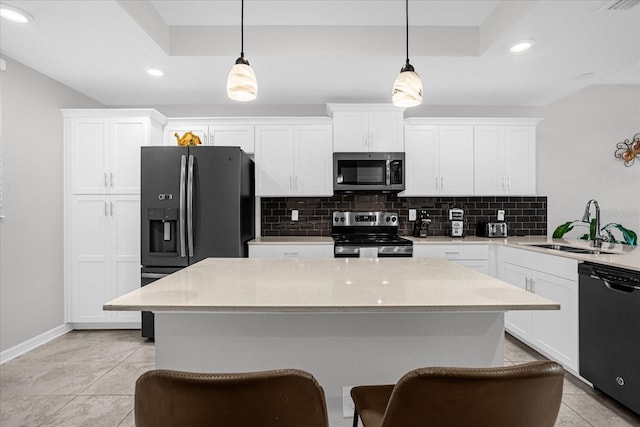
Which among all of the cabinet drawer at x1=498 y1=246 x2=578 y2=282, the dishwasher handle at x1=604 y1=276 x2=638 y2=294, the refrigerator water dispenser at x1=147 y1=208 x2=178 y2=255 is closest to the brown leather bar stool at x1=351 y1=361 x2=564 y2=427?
the dishwasher handle at x1=604 y1=276 x2=638 y2=294

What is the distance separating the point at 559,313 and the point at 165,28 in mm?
3674

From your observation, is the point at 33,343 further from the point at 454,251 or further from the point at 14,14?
the point at 454,251

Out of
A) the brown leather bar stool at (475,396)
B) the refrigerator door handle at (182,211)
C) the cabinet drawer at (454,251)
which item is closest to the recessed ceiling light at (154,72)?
the refrigerator door handle at (182,211)

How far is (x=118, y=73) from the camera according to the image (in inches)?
129

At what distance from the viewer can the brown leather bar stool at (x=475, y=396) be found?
748mm

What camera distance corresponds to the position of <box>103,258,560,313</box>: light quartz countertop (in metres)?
1.16

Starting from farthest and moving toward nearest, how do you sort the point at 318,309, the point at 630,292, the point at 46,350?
1. the point at 46,350
2. the point at 630,292
3. the point at 318,309

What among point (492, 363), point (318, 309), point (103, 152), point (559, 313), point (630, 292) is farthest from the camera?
point (103, 152)

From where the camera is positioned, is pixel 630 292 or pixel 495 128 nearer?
pixel 630 292

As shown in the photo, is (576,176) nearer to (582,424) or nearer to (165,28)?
(582,424)

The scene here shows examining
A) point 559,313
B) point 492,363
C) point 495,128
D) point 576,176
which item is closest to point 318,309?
point 492,363

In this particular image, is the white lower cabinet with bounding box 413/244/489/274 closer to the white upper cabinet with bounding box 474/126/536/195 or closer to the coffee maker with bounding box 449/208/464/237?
the coffee maker with bounding box 449/208/464/237

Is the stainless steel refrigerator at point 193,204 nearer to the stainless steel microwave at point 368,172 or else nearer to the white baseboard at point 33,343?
the white baseboard at point 33,343

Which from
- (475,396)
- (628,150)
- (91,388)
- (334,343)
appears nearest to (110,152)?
(91,388)
